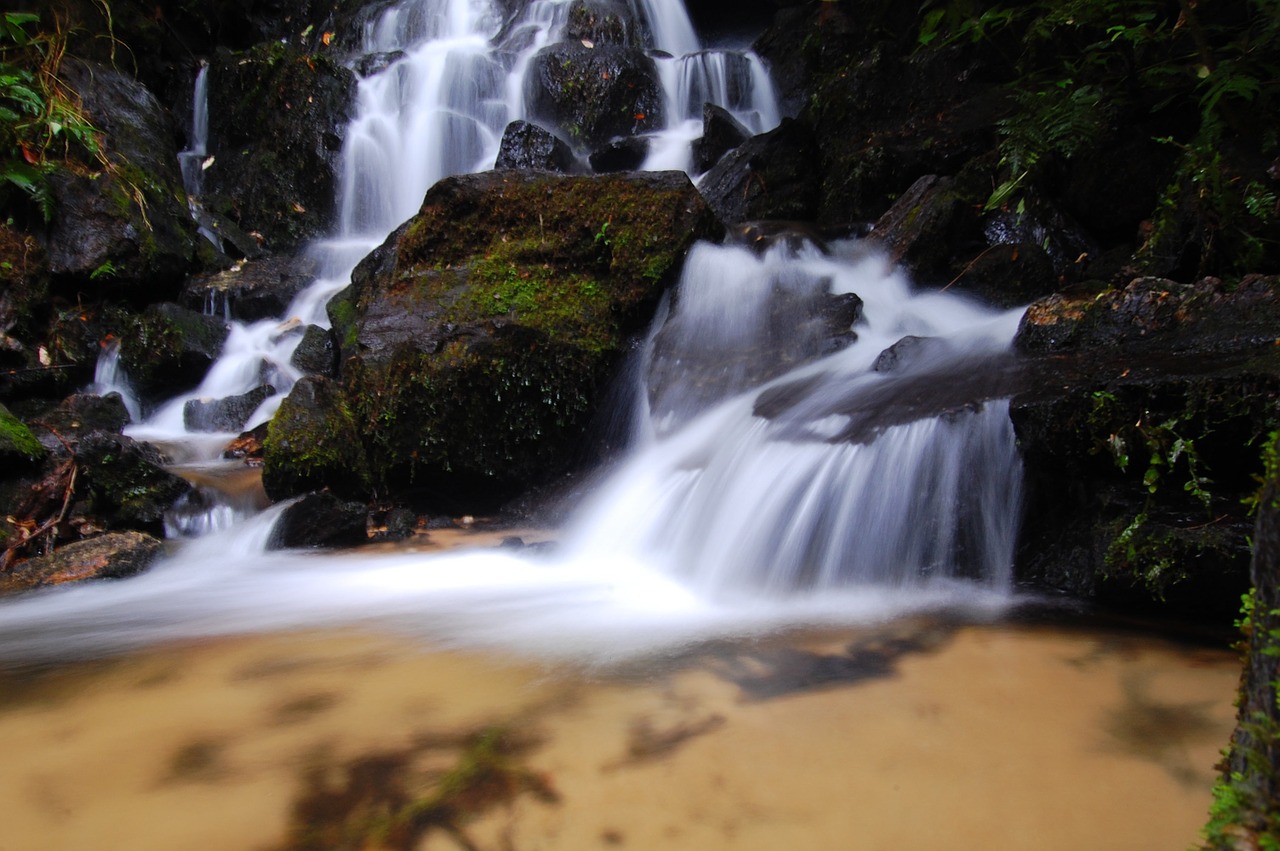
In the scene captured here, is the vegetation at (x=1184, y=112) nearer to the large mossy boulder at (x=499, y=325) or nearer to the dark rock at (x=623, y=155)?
the large mossy boulder at (x=499, y=325)

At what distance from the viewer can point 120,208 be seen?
8.70m

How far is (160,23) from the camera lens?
1280 centimetres

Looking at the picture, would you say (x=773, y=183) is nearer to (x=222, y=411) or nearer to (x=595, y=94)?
(x=595, y=94)

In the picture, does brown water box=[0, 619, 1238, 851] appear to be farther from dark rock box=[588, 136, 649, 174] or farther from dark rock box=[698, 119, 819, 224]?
dark rock box=[588, 136, 649, 174]

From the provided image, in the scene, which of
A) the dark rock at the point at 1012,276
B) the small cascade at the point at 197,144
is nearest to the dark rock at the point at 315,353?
the small cascade at the point at 197,144

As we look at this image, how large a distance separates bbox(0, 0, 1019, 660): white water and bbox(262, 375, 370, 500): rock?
0.93 feet

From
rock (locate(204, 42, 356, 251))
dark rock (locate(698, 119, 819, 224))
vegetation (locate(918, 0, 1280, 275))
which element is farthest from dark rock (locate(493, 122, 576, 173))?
vegetation (locate(918, 0, 1280, 275))

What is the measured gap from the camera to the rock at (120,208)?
27.7ft

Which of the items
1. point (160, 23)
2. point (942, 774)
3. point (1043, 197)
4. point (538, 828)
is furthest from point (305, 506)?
point (160, 23)

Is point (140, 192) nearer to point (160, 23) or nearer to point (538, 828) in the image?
point (160, 23)

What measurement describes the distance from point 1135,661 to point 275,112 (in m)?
12.3

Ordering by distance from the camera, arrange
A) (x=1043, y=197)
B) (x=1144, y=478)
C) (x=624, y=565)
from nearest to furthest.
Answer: (x=1144, y=478) < (x=624, y=565) < (x=1043, y=197)

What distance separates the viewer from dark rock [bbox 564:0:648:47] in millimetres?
13135

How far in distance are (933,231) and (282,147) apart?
9.18m
